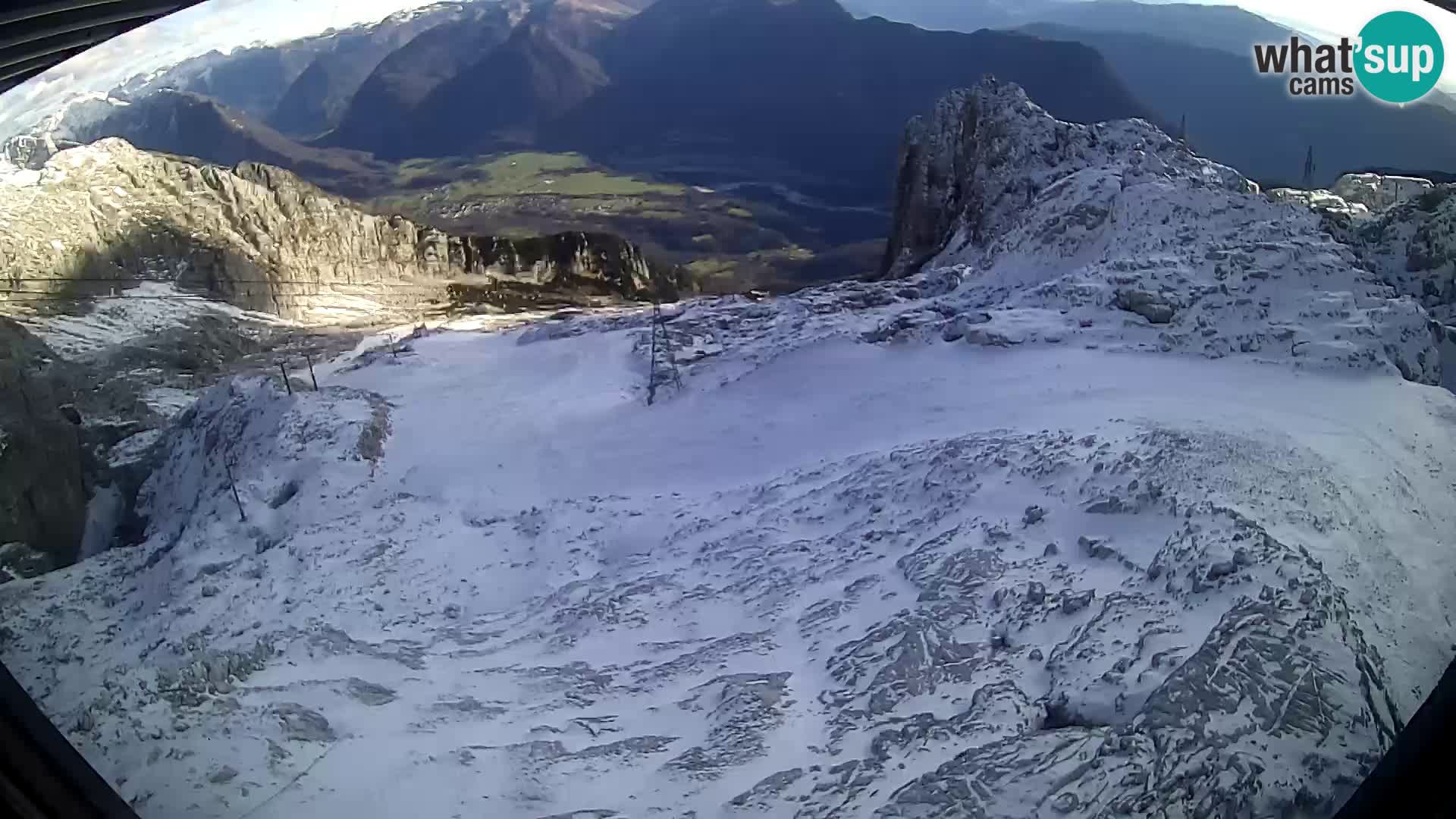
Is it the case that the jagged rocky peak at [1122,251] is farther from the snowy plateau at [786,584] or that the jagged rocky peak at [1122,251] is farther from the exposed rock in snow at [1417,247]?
the exposed rock in snow at [1417,247]

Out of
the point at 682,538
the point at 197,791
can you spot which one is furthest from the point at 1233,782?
the point at 197,791

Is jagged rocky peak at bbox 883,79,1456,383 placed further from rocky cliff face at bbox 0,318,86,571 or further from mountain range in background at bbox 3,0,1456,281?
rocky cliff face at bbox 0,318,86,571

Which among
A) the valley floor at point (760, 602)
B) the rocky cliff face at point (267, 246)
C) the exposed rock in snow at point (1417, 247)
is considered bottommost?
the valley floor at point (760, 602)

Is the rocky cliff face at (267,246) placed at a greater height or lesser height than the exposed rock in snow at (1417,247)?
greater

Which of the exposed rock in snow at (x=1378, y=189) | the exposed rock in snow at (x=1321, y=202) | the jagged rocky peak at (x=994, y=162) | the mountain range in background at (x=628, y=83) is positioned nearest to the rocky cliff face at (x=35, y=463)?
the mountain range in background at (x=628, y=83)

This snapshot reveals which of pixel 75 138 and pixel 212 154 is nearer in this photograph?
pixel 75 138

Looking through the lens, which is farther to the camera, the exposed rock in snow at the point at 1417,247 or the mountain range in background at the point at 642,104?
the exposed rock in snow at the point at 1417,247

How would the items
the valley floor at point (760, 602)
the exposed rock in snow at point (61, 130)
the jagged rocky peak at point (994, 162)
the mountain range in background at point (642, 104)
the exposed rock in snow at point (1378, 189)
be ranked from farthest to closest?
1. the jagged rocky peak at point (994, 162)
2. the mountain range in background at point (642, 104)
3. the exposed rock in snow at point (1378, 189)
4. the exposed rock in snow at point (61, 130)
5. the valley floor at point (760, 602)

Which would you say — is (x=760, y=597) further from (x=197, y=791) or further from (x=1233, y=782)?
(x=197, y=791)

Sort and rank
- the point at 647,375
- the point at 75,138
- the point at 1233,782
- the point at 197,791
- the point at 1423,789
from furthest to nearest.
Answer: the point at 647,375 < the point at 75,138 < the point at 197,791 < the point at 1233,782 < the point at 1423,789
